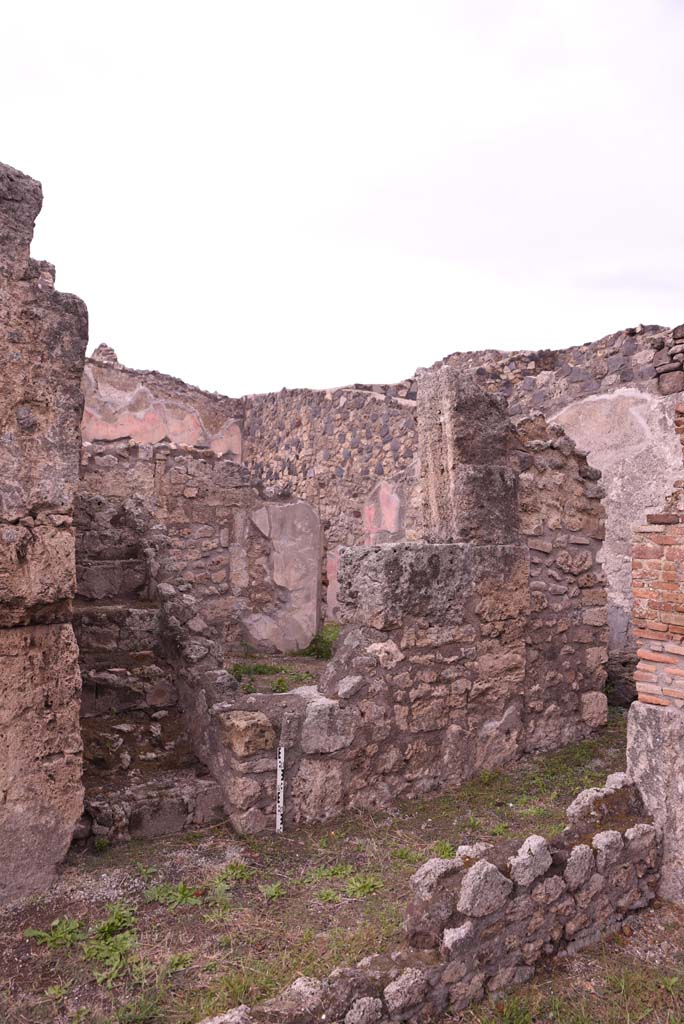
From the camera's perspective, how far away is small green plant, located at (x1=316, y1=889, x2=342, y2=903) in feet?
10.7

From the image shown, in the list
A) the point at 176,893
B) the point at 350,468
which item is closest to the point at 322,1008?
the point at 176,893

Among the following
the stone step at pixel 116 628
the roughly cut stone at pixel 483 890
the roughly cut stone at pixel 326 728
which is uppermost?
the stone step at pixel 116 628

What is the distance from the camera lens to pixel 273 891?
332 centimetres

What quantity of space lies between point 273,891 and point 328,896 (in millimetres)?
264

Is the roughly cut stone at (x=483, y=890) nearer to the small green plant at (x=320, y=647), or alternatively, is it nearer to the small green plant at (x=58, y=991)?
the small green plant at (x=58, y=991)

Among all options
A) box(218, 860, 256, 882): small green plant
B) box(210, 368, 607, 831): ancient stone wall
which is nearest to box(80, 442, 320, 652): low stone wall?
box(210, 368, 607, 831): ancient stone wall

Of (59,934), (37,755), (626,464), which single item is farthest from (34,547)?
(626,464)

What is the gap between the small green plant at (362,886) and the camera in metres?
3.32

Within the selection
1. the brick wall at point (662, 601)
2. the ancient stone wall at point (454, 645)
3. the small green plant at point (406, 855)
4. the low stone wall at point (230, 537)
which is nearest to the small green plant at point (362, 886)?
the small green plant at point (406, 855)

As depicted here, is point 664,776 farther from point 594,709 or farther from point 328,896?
point 594,709

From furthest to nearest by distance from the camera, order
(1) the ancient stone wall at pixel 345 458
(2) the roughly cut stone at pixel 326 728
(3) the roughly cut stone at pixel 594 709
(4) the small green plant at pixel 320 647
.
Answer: (1) the ancient stone wall at pixel 345 458
(4) the small green plant at pixel 320 647
(3) the roughly cut stone at pixel 594 709
(2) the roughly cut stone at pixel 326 728

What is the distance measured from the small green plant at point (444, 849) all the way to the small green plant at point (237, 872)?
3.26 ft

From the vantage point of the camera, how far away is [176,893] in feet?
10.7

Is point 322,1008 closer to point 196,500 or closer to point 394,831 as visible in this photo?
point 394,831
